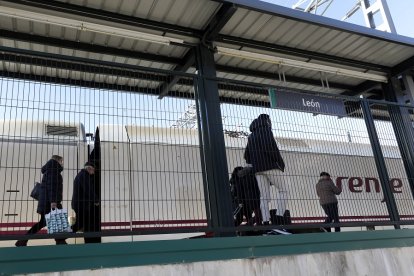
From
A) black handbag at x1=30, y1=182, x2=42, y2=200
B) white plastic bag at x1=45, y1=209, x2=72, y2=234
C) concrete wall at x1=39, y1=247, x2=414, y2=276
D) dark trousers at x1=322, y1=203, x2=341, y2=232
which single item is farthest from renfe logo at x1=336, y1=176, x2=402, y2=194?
black handbag at x1=30, y1=182, x2=42, y2=200

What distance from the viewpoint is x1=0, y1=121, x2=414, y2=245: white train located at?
5926 millimetres

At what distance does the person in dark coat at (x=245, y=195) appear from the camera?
19.0ft

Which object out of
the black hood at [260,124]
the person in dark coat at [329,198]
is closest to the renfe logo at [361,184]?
the person in dark coat at [329,198]

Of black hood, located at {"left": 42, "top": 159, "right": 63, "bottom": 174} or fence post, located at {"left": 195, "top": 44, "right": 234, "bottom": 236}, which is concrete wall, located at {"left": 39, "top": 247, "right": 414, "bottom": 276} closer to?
fence post, located at {"left": 195, "top": 44, "right": 234, "bottom": 236}

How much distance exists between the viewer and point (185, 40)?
671 centimetres

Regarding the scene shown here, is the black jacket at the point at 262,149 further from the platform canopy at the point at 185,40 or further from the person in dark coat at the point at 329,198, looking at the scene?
the person in dark coat at the point at 329,198

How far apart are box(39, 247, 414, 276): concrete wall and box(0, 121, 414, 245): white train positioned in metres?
1.07

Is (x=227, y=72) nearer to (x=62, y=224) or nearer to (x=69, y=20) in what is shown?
(x=69, y=20)

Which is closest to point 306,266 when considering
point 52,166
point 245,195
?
point 245,195

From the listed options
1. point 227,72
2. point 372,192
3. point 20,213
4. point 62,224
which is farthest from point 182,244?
point 372,192

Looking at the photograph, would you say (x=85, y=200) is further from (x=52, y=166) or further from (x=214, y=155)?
(x=214, y=155)

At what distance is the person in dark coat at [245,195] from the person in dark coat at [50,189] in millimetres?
2415

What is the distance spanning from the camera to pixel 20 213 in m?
5.82

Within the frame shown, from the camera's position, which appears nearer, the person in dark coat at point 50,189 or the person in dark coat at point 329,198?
the person in dark coat at point 50,189
